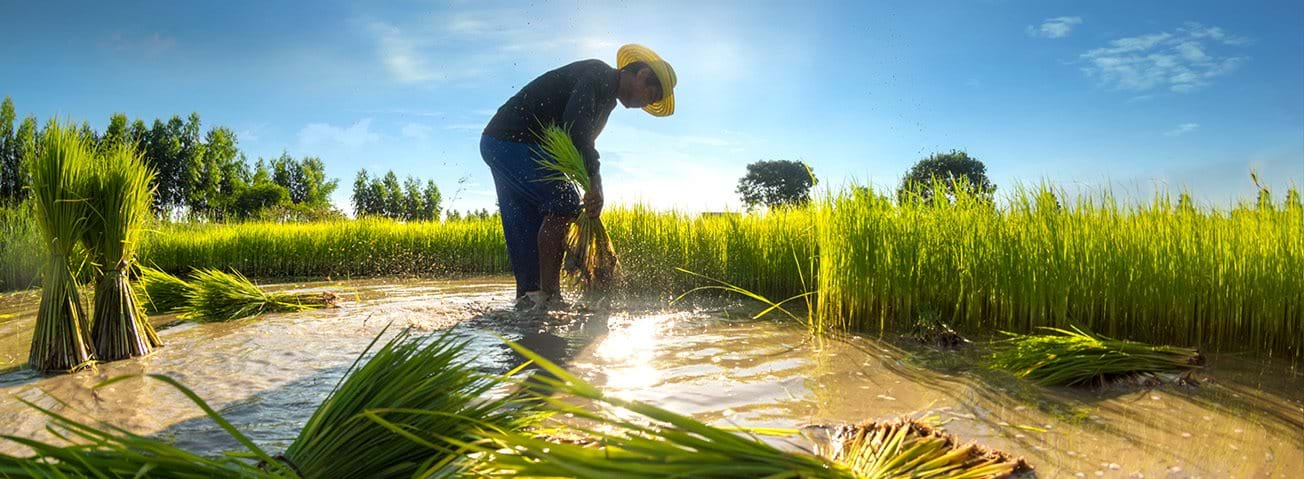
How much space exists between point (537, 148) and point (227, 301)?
238 cm

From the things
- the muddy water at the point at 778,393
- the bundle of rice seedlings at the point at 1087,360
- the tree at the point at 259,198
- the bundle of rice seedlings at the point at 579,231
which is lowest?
the muddy water at the point at 778,393

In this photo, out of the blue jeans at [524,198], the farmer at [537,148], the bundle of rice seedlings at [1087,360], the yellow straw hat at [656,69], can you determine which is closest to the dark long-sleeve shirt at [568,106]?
the farmer at [537,148]

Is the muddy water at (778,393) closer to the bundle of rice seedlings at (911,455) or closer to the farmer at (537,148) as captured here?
the bundle of rice seedlings at (911,455)

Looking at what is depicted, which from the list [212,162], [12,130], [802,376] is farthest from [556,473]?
[212,162]

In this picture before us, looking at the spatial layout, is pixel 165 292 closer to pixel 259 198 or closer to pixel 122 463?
pixel 122 463

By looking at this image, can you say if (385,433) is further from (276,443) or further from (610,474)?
(276,443)

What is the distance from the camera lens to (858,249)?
3744mm

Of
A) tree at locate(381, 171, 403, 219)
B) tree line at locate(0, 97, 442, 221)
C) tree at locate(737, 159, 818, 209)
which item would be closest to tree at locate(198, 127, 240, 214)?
tree line at locate(0, 97, 442, 221)

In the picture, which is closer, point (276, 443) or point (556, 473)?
point (556, 473)

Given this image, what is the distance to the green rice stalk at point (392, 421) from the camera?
112 cm

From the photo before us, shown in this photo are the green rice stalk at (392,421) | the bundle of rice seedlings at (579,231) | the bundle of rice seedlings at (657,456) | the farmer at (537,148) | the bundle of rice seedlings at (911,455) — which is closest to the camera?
the bundle of rice seedlings at (657,456)

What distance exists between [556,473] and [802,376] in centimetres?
214

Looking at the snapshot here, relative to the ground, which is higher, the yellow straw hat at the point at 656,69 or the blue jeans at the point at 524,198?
the yellow straw hat at the point at 656,69

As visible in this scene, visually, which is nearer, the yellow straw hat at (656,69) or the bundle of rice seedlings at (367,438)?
the bundle of rice seedlings at (367,438)
